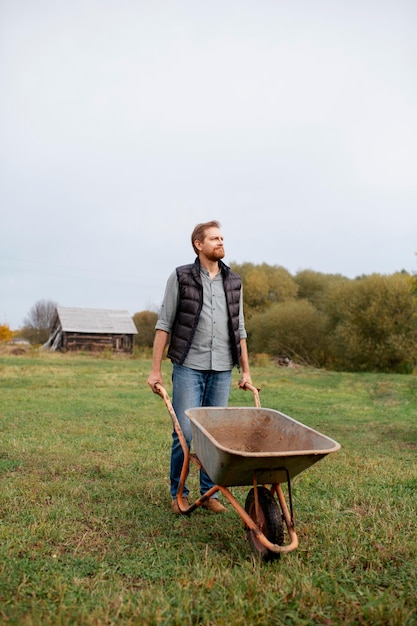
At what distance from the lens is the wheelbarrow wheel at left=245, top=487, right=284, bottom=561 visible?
292cm

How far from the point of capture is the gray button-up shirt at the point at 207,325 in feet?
12.9

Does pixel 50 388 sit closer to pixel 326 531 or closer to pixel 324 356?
pixel 326 531

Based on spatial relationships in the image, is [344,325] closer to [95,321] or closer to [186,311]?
[95,321]

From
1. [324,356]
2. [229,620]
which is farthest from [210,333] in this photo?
[324,356]

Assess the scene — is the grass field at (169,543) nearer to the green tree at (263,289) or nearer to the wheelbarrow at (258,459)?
the wheelbarrow at (258,459)

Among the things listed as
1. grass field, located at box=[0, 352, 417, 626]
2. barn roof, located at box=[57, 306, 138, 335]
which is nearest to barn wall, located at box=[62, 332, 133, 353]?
barn roof, located at box=[57, 306, 138, 335]

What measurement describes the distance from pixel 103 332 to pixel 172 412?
96.0 feet

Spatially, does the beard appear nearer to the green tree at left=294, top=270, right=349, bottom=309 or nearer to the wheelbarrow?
the wheelbarrow

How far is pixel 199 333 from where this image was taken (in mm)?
3957

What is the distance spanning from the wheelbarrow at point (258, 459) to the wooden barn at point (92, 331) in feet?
92.7

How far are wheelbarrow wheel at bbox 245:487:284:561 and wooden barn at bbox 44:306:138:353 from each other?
94.8 ft

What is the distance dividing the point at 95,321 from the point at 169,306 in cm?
2986

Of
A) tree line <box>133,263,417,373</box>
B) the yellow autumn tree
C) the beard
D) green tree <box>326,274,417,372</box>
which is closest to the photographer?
the beard

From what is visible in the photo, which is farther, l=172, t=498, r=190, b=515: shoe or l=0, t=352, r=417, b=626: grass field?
l=172, t=498, r=190, b=515: shoe
